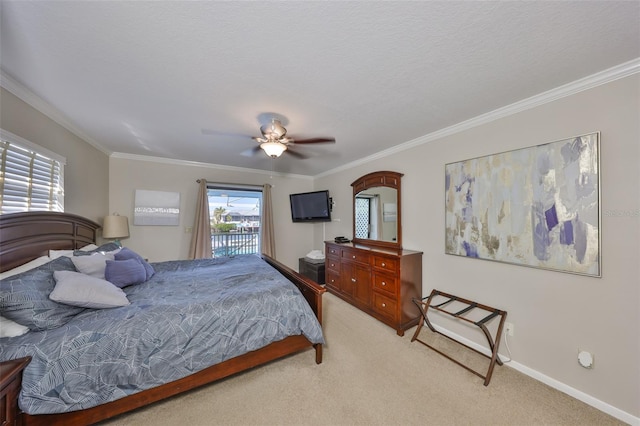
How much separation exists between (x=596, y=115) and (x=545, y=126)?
0.92 ft

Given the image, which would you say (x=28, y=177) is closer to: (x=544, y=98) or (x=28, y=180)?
(x=28, y=180)

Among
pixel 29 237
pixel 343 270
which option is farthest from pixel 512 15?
pixel 29 237

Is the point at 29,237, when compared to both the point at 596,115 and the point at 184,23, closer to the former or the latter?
the point at 184,23

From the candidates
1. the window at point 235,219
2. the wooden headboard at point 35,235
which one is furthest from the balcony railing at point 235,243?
the wooden headboard at point 35,235

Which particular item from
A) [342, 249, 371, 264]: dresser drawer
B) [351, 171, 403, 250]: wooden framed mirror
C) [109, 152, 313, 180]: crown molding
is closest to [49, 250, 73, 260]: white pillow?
[109, 152, 313, 180]: crown molding

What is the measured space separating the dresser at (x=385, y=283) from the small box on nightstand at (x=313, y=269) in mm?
884

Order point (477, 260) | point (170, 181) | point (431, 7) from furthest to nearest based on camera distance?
1. point (170, 181)
2. point (477, 260)
3. point (431, 7)

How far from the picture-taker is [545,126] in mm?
1924

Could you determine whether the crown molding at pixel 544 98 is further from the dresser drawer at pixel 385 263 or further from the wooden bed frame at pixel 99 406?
the wooden bed frame at pixel 99 406

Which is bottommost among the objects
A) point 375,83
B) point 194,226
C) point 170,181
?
point 194,226

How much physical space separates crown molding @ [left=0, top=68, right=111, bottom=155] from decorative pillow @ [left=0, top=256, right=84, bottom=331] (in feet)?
4.88

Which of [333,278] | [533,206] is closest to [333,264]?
[333,278]

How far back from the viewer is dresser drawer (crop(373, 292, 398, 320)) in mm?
2793

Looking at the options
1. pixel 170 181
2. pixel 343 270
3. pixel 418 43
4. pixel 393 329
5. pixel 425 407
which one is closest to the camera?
pixel 418 43
